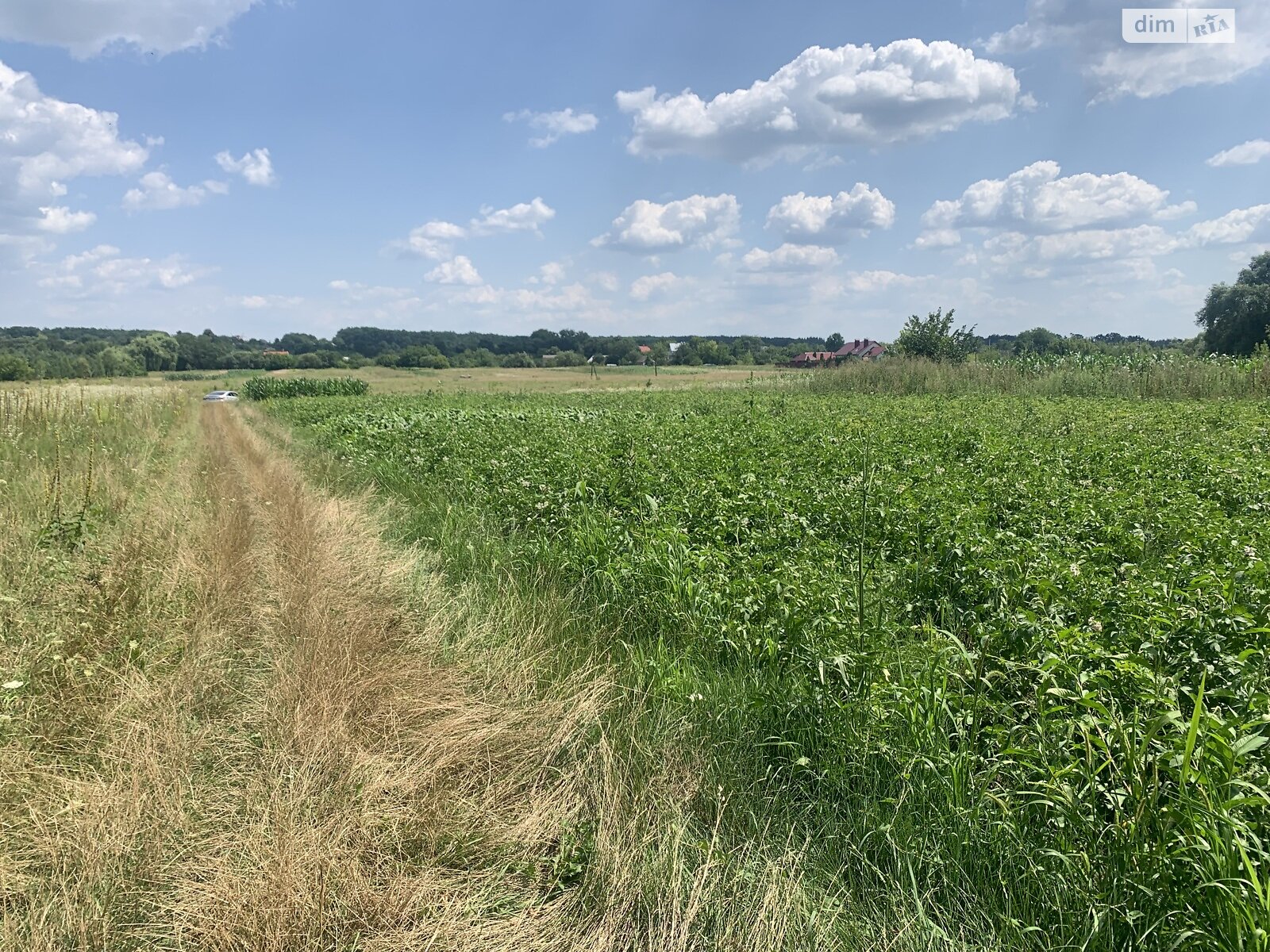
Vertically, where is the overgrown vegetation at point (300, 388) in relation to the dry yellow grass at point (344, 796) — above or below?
above

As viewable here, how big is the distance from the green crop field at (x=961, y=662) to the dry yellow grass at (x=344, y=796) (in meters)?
0.38

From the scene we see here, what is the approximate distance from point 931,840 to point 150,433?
2097cm

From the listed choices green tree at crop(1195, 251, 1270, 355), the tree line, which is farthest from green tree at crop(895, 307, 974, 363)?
green tree at crop(1195, 251, 1270, 355)

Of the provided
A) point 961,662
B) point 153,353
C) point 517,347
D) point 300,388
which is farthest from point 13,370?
point 517,347

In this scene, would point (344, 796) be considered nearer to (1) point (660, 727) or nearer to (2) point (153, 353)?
(1) point (660, 727)

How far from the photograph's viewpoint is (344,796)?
3230 mm

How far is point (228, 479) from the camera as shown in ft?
40.1

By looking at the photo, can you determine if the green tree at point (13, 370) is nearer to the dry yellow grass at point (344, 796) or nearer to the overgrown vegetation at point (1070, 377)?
the dry yellow grass at point (344, 796)

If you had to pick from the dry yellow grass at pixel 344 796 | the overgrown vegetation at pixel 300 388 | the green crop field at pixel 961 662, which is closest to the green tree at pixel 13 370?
the green crop field at pixel 961 662

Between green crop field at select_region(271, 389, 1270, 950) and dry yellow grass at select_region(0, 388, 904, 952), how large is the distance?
378mm

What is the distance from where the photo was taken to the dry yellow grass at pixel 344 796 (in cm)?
257

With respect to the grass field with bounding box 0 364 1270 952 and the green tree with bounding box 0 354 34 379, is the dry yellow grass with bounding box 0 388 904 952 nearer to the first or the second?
the grass field with bounding box 0 364 1270 952

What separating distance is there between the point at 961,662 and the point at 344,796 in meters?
3.32

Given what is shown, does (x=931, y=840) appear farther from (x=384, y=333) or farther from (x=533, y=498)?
(x=384, y=333)
